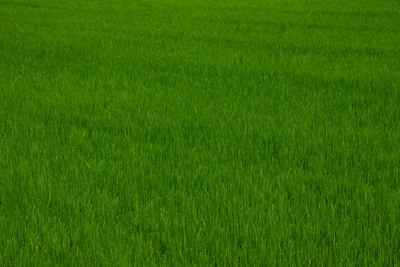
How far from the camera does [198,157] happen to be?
2.78m

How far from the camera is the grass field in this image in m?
1.86

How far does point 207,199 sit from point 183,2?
47.5ft

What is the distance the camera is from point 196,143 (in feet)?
10.1

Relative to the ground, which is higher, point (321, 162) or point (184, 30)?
point (184, 30)

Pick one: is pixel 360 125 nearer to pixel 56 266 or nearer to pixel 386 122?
pixel 386 122

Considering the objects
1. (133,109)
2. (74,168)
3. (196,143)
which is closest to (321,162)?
(196,143)

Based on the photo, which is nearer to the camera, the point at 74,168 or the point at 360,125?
the point at 74,168

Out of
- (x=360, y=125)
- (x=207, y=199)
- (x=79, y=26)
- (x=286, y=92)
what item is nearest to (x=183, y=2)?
(x=79, y=26)

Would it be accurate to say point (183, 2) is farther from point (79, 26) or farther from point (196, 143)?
point (196, 143)

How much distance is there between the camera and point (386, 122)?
3523 millimetres

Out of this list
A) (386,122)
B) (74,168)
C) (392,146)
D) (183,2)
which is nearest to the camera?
(74,168)

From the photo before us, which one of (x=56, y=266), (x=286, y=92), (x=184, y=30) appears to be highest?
(x=184, y=30)

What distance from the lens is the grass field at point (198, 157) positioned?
186 centimetres

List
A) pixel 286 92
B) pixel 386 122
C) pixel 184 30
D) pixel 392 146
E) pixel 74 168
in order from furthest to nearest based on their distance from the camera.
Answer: pixel 184 30 → pixel 286 92 → pixel 386 122 → pixel 392 146 → pixel 74 168
